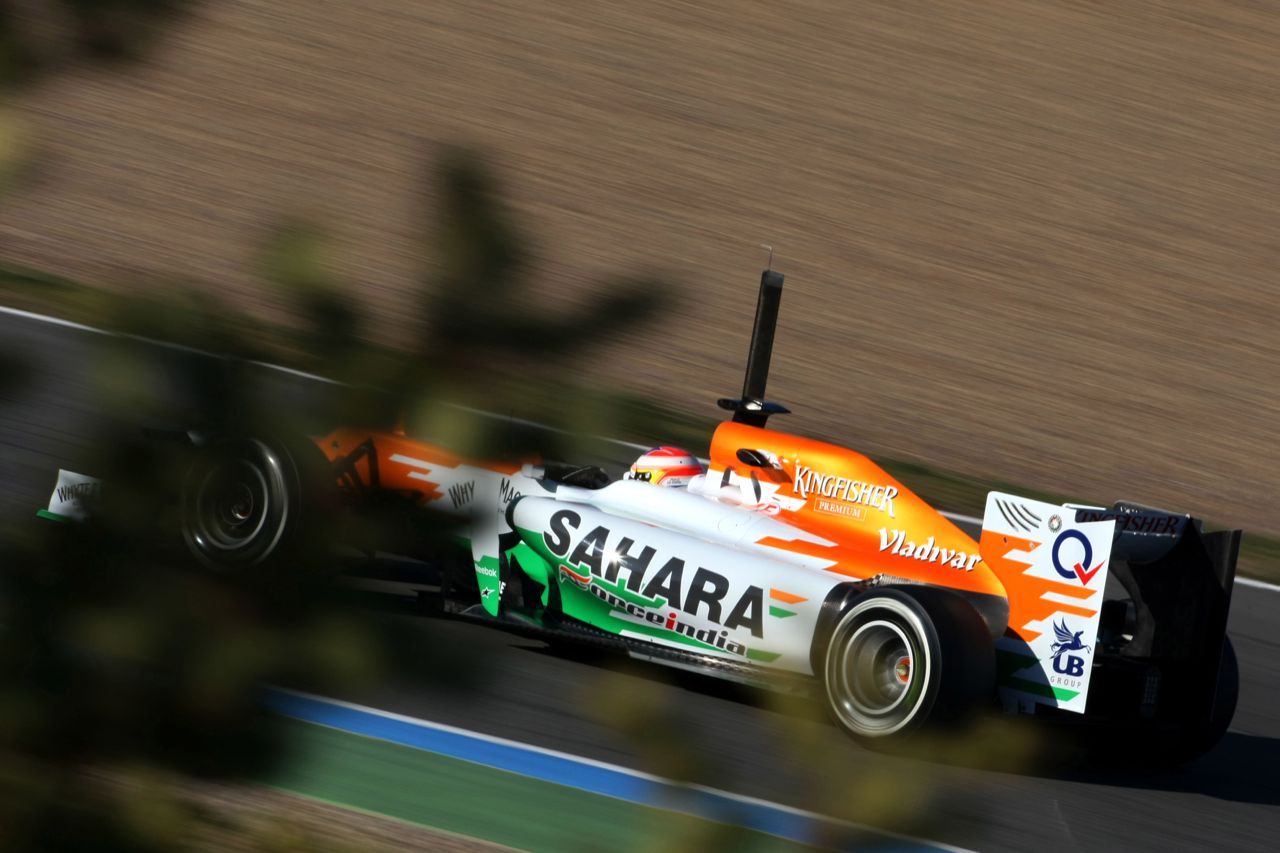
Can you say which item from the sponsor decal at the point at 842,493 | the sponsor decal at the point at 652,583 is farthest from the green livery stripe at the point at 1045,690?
the sponsor decal at the point at 652,583

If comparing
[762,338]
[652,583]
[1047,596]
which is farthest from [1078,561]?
[762,338]

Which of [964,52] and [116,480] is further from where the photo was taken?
[964,52]

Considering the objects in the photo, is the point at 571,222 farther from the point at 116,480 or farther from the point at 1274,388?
the point at 116,480

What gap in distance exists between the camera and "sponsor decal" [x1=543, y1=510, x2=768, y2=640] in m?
6.13

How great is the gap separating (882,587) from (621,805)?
1.44 metres

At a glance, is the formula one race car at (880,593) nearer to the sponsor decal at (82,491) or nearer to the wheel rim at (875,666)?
the wheel rim at (875,666)

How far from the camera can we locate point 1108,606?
6.47 metres

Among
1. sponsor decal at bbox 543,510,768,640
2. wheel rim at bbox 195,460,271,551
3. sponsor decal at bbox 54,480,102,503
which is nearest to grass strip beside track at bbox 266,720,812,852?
sponsor decal at bbox 543,510,768,640

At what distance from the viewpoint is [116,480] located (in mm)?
2025

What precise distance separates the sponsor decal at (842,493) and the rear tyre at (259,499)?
14.4ft

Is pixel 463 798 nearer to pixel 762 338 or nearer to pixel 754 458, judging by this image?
pixel 754 458

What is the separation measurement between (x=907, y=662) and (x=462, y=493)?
429 cm

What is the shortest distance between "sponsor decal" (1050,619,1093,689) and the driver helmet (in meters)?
1.65

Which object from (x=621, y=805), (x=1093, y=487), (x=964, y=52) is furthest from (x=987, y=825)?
(x=964, y=52)
